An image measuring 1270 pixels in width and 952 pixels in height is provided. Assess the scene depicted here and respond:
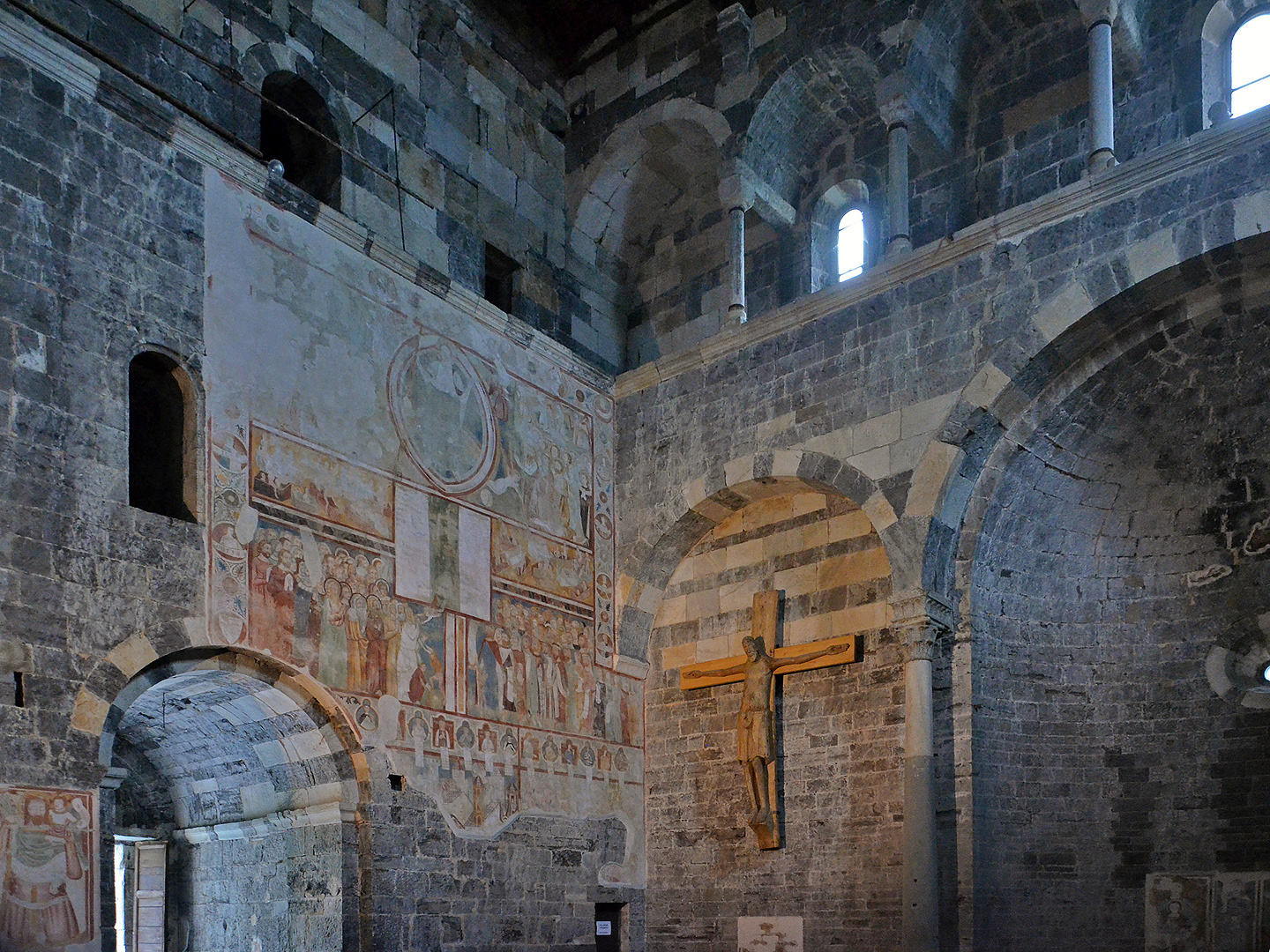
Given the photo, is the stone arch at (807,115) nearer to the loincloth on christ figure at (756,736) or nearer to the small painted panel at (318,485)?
the small painted panel at (318,485)

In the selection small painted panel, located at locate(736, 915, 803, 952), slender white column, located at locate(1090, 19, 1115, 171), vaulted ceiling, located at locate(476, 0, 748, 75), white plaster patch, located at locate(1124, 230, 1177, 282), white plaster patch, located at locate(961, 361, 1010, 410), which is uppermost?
vaulted ceiling, located at locate(476, 0, 748, 75)

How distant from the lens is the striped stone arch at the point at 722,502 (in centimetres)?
1140

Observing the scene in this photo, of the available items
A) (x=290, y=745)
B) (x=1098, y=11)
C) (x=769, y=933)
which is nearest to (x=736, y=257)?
(x=1098, y=11)

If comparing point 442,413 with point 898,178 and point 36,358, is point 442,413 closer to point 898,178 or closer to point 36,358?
point 36,358

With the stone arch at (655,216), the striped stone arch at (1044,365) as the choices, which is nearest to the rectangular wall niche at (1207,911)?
the striped stone arch at (1044,365)

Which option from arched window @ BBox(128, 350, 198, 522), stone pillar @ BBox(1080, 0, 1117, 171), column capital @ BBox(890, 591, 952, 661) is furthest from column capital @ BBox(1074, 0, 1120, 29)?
arched window @ BBox(128, 350, 198, 522)

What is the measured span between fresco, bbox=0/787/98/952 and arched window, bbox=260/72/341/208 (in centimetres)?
595

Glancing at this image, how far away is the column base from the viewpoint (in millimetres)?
10398

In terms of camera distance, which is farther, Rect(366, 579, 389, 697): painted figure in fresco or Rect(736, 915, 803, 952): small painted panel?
Rect(736, 915, 803, 952): small painted panel

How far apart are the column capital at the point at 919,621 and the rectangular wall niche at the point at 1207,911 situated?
268 cm

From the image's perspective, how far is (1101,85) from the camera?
420 inches

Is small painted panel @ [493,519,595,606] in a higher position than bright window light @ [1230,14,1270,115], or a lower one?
lower

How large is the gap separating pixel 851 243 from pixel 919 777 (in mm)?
5721

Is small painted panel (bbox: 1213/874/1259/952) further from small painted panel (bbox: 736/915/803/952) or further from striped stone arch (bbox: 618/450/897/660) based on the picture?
striped stone arch (bbox: 618/450/897/660)
